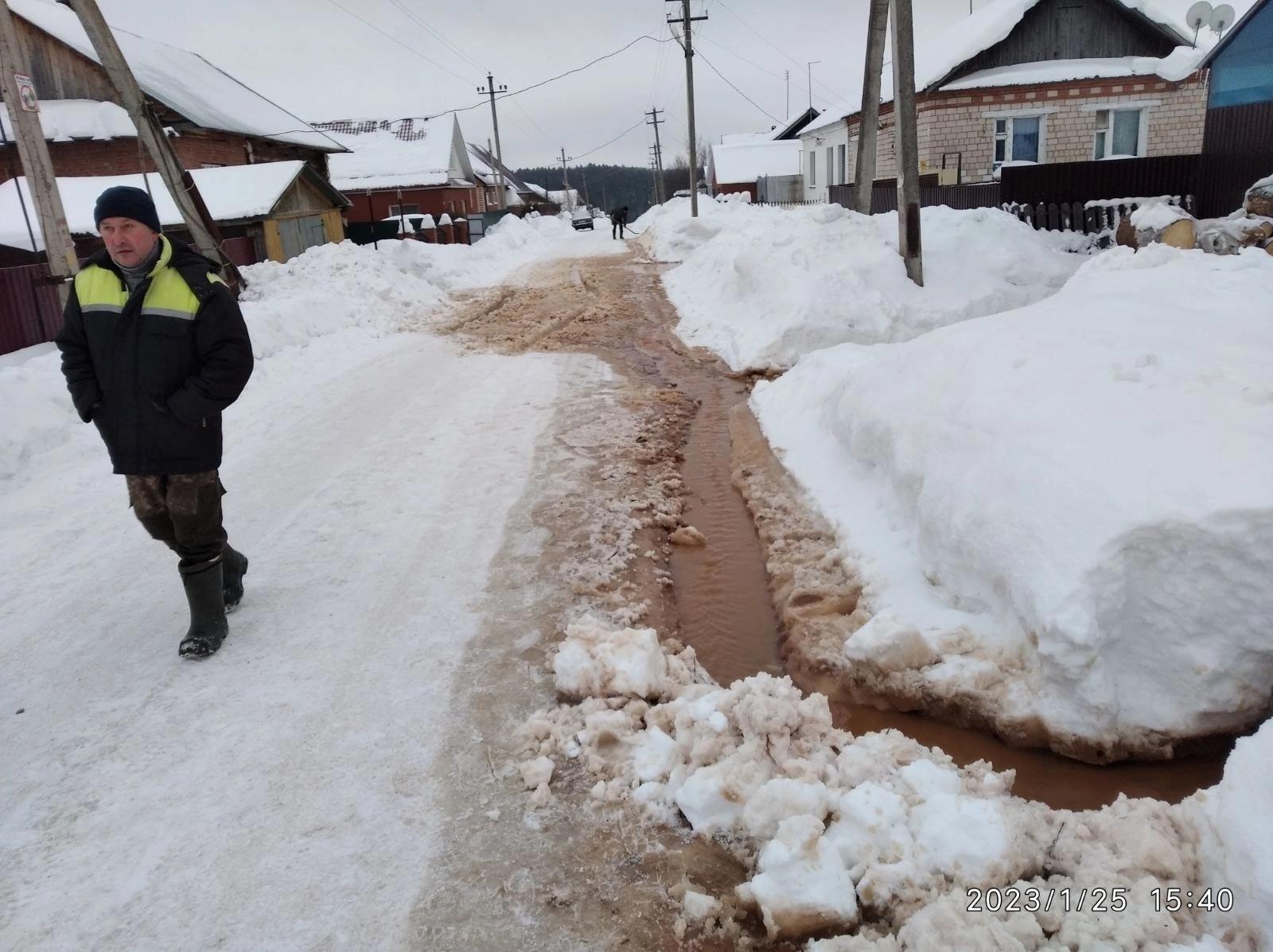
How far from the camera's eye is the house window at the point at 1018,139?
2431 centimetres

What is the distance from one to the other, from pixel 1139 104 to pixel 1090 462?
25.4m

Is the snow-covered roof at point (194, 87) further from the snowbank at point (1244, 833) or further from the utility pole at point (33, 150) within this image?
the snowbank at point (1244, 833)

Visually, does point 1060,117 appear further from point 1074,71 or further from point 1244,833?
point 1244,833

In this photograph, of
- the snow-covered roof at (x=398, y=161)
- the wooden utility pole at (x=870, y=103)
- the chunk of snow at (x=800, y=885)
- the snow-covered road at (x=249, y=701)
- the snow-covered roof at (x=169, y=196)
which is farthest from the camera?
the snow-covered roof at (x=398, y=161)

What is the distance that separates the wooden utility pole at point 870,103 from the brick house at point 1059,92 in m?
10.1

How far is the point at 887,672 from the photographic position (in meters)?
4.03

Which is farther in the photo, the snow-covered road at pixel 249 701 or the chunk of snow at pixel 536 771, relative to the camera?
the chunk of snow at pixel 536 771

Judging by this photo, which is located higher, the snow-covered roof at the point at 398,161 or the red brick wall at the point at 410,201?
the snow-covered roof at the point at 398,161

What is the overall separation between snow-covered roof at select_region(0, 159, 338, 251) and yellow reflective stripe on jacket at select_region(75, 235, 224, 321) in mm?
14575

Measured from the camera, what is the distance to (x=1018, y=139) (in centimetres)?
2452

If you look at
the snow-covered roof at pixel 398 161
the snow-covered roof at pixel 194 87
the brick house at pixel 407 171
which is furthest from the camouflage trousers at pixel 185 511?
the snow-covered roof at pixel 398 161

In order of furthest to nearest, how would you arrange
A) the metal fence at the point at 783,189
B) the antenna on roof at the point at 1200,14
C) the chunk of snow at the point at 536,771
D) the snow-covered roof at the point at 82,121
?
the metal fence at the point at 783,189
the snow-covered roof at the point at 82,121
the antenna on roof at the point at 1200,14
the chunk of snow at the point at 536,771

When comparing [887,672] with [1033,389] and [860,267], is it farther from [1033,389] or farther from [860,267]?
[860,267]

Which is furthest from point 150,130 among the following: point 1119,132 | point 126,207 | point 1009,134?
point 1119,132
